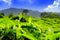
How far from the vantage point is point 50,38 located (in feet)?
6.41

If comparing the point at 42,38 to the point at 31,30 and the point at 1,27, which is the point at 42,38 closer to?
the point at 31,30

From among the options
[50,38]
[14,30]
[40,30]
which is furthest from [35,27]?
[50,38]

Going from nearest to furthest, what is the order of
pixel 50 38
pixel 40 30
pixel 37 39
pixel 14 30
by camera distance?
pixel 50 38
pixel 37 39
pixel 14 30
pixel 40 30

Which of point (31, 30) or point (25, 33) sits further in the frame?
point (31, 30)

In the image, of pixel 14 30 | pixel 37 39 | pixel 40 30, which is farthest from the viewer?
pixel 40 30

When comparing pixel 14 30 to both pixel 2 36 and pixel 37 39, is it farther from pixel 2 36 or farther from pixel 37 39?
pixel 37 39

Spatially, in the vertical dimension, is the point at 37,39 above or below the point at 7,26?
below

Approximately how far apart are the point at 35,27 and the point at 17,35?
358mm

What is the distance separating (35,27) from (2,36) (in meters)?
0.46

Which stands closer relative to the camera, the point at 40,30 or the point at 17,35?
the point at 17,35

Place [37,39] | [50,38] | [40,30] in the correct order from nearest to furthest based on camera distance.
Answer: [50,38] < [37,39] < [40,30]

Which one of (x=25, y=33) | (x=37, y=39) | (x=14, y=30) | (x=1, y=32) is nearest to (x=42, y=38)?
(x=37, y=39)

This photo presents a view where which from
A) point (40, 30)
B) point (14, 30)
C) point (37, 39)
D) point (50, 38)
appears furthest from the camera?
point (40, 30)

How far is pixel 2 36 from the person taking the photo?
2.22m
